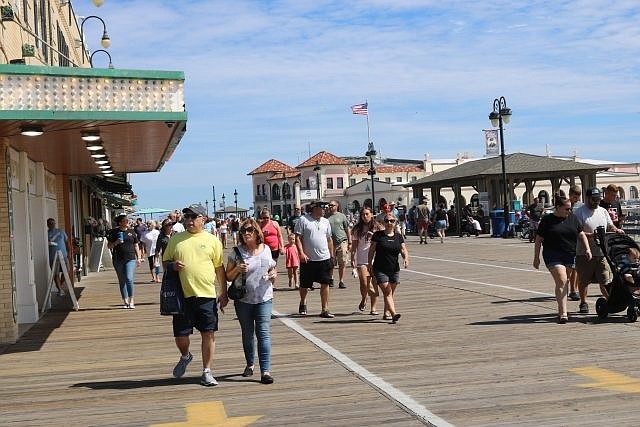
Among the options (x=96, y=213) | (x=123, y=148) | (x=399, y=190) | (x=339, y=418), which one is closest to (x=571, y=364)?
(x=339, y=418)

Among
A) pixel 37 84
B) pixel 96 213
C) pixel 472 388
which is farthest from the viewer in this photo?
pixel 96 213

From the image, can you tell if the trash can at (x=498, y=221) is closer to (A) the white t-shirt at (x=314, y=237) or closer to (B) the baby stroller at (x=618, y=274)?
(A) the white t-shirt at (x=314, y=237)

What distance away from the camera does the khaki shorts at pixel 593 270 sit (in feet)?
41.2

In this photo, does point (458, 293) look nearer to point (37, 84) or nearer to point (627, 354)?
point (627, 354)

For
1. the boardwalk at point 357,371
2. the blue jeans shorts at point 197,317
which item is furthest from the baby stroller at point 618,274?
the blue jeans shorts at point 197,317

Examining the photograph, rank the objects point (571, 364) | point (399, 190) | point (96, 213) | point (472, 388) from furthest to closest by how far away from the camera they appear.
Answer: point (399, 190)
point (96, 213)
point (571, 364)
point (472, 388)

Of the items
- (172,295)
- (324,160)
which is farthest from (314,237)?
(324,160)

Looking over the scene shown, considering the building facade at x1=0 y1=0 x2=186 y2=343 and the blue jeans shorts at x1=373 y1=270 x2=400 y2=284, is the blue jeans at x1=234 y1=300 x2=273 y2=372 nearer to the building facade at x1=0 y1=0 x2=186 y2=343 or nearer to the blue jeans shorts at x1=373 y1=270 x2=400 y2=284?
the building facade at x1=0 y1=0 x2=186 y2=343

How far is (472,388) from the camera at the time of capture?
25.9 ft

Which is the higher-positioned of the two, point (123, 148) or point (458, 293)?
point (123, 148)

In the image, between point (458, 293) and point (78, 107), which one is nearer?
point (78, 107)

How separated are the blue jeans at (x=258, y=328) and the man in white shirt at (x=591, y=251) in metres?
5.63

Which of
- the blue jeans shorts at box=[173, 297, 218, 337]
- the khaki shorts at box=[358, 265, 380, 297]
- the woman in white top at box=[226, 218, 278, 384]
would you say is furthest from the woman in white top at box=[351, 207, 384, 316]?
the blue jeans shorts at box=[173, 297, 218, 337]

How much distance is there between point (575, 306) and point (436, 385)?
5.99 meters
